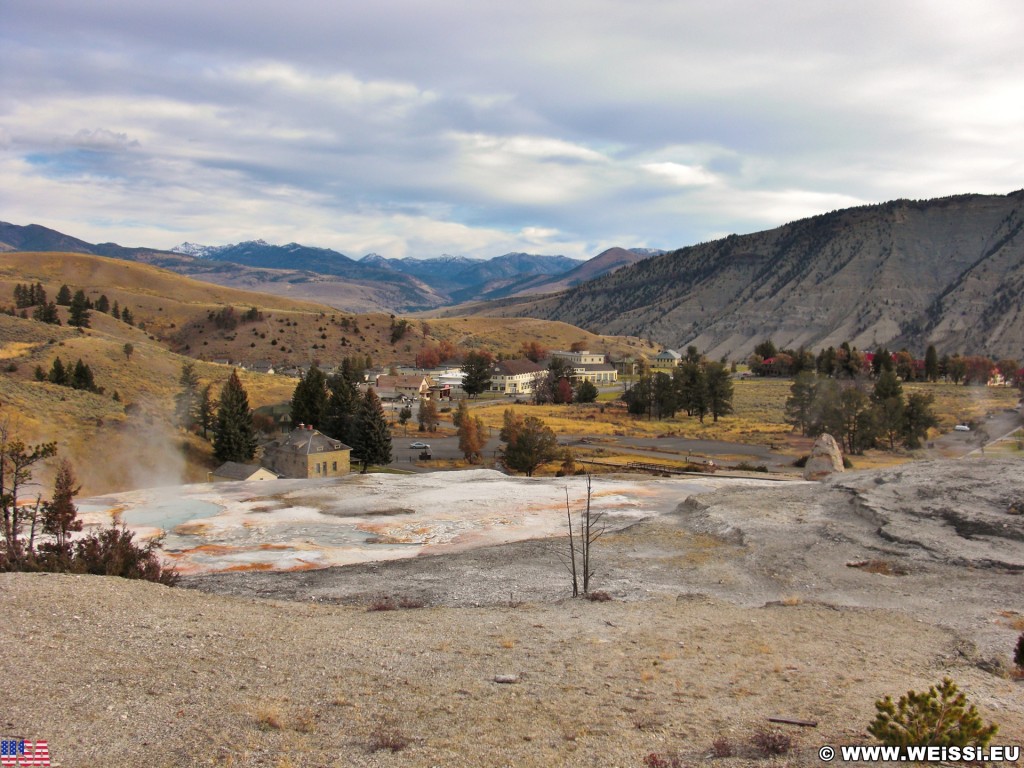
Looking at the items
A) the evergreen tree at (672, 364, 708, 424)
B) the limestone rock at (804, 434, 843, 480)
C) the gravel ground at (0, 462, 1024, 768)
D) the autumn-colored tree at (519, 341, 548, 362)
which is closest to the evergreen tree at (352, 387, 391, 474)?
the limestone rock at (804, 434, 843, 480)

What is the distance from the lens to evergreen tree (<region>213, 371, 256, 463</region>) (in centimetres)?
5144

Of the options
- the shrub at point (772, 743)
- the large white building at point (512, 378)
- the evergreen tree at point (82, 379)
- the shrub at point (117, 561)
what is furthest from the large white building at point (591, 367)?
→ the shrub at point (772, 743)

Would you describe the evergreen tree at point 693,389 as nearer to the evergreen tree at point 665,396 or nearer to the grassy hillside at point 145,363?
the evergreen tree at point 665,396

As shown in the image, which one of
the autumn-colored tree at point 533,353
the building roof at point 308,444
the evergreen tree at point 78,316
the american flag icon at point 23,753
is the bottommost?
the building roof at point 308,444

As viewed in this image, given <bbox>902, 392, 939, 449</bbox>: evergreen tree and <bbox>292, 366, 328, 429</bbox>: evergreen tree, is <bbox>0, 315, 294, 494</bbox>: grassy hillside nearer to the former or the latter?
<bbox>292, 366, 328, 429</bbox>: evergreen tree

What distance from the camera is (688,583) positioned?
71.1 ft

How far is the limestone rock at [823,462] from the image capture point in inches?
1806

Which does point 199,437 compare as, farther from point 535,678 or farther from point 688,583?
point 535,678

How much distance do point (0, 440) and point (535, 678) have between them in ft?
63.6

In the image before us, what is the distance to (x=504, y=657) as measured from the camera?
44.4 feet

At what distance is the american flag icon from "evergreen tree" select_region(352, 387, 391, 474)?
47733 mm

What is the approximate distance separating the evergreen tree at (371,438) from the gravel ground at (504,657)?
3250cm

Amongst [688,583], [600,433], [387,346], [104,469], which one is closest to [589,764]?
[688,583]

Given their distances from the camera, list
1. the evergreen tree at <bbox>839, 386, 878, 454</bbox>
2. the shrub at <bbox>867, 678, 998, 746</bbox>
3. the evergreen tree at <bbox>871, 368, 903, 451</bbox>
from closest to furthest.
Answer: the shrub at <bbox>867, 678, 998, 746</bbox> → the evergreen tree at <bbox>839, 386, 878, 454</bbox> → the evergreen tree at <bbox>871, 368, 903, 451</bbox>
